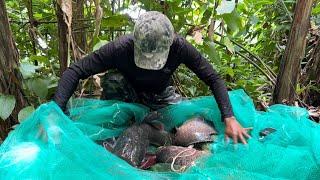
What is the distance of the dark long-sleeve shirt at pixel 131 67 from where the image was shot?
6.41 ft

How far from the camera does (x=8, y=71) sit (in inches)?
85.7

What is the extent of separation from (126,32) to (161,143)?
917mm

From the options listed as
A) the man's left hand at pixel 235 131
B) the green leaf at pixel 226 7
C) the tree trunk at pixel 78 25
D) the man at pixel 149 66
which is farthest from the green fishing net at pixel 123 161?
the tree trunk at pixel 78 25

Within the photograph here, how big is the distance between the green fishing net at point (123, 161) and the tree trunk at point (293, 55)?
0.55m

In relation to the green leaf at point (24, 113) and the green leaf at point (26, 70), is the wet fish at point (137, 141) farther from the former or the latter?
the green leaf at point (26, 70)

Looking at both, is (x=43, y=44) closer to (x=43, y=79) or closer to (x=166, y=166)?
(x=43, y=79)

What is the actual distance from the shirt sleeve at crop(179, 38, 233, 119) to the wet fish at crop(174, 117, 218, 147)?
10 centimetres

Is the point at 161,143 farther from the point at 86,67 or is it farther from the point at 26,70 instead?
the point at 26,70

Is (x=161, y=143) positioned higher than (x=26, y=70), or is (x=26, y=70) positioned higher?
(x=26, y=70)

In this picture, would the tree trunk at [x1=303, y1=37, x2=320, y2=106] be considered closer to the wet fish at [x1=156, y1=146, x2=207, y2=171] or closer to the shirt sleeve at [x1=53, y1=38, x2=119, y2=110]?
the wet fish at [x1=156, y1=146, x2=207, y2=171]

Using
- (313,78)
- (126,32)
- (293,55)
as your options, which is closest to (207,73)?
(293,55)

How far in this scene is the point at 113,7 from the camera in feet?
8.91

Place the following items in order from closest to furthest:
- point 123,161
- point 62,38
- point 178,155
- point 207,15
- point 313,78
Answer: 1. point 123,161
2. point 178,155
3. point 62,38
4. point 207,15
5. point 313,78

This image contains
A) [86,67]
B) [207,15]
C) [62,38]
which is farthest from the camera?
[207,15]
